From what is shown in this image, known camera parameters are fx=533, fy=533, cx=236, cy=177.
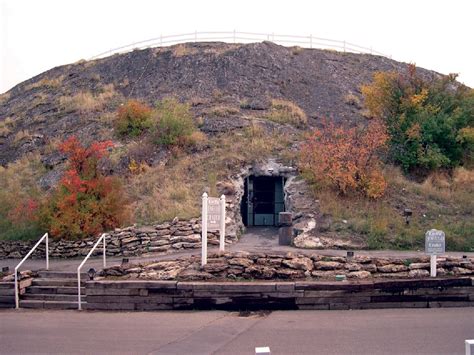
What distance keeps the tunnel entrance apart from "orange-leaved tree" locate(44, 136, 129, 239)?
5449 millimetres

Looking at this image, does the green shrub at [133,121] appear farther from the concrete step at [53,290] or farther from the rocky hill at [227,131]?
the concrete step at [53,290]

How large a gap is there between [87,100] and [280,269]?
22934 millimetres

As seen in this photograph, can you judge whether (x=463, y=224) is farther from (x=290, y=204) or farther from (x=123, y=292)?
(x=123, y=292)

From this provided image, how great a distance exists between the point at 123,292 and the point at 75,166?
22.3ft

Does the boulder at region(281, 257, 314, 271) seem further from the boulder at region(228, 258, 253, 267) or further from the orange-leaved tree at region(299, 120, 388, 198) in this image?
the orange-leaved tree at region(299, 120, 388, 198)

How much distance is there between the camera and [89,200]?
16.2 meters

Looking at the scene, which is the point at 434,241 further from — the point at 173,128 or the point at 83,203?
the point at 173,128

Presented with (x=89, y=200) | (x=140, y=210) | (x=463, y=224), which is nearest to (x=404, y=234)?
(x=463, y=224)

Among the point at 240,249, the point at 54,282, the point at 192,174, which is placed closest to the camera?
the point at 54,282

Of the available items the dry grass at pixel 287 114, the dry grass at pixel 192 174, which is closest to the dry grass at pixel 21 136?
the dry grass at pixel 192 174

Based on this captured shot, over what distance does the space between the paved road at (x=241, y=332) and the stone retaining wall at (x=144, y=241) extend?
4.65 metres

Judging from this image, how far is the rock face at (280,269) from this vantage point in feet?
37.5

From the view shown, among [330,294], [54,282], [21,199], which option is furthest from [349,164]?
[21,199]

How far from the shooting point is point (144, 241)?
1584 centimetres
